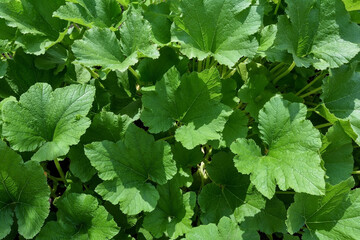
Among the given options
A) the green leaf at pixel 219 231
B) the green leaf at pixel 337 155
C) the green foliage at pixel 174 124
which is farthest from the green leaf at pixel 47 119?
the green leaf at pixel 337 155

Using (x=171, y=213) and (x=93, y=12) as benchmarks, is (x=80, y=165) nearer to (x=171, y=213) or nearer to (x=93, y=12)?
(x=171, y=213)

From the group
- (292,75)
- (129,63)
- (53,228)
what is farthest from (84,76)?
(292,75)

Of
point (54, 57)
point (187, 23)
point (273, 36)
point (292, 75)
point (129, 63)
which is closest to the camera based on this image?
point (129, 63)

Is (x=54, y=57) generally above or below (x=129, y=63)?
below

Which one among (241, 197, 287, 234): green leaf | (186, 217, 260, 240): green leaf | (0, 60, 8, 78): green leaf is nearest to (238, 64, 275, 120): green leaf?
(241, 197, 287, 234): green leaf

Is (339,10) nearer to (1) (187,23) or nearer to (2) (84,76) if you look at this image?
(1) (187,23)

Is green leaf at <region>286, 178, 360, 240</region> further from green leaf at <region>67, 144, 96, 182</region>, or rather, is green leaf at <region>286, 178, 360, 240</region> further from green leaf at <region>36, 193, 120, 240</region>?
green leaf at <region>67, 144, 96, 182</region>
